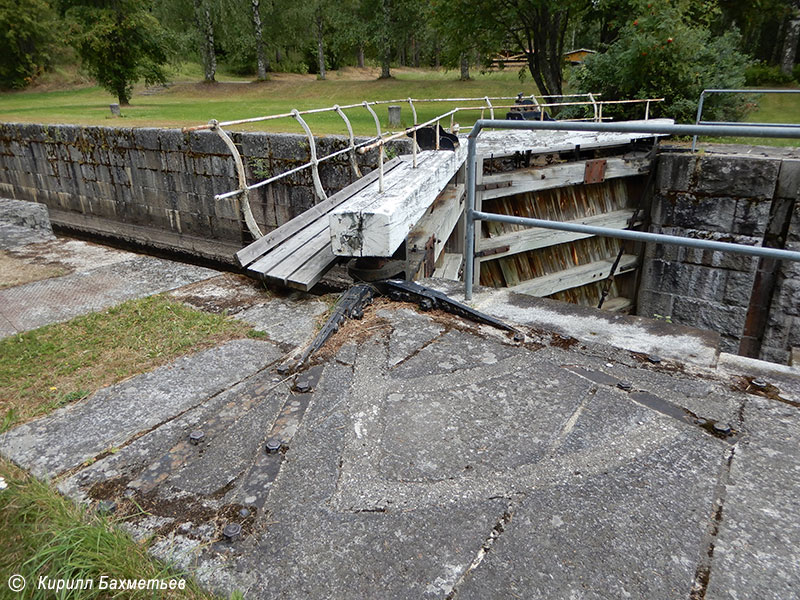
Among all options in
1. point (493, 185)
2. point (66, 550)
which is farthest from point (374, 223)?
point (493, 185)

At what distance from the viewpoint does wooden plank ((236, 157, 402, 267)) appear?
4024 millimetres

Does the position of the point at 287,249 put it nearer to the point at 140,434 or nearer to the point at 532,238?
the point at 140,434

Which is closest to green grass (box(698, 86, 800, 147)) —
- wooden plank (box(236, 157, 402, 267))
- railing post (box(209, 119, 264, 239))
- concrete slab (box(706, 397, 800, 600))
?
wooden plank (box(236, 157, 402, 267))

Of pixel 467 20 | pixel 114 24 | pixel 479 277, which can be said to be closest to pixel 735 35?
pixel 467 20

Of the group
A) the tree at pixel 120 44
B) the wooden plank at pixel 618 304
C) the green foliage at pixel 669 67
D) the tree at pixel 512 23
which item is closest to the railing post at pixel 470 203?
the wooden plank at pixel 618 304

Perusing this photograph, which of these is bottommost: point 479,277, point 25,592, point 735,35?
point 479,277

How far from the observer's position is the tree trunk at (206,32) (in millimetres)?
32844

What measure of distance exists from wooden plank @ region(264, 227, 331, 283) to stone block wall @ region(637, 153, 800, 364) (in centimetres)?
666

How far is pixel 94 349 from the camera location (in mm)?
3182

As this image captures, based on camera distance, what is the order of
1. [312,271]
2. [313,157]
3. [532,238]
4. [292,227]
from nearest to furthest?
[312,271]
[292,227]
[313,157]
[532,238]

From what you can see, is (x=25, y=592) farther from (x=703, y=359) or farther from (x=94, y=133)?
(x=94, y=133)

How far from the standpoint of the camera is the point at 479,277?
327 inches

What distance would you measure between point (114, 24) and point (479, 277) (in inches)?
801

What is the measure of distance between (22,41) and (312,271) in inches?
1901
